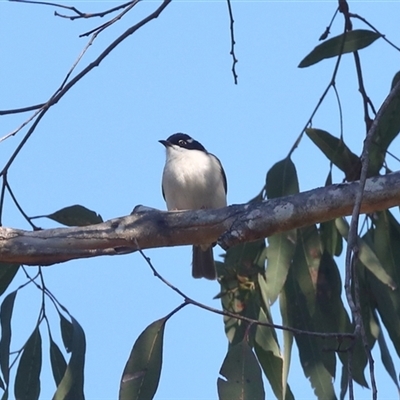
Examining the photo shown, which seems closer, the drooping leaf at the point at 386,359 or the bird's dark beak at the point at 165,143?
the drooping leaf at the point at 386,359

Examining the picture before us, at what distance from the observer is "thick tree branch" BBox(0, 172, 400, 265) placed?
369 cm

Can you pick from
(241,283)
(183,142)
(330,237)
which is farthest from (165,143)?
(330,237)

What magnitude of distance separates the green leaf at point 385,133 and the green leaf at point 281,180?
43cm

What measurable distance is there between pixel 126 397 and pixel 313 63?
2179 mm

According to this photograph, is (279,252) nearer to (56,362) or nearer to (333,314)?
(333,314)

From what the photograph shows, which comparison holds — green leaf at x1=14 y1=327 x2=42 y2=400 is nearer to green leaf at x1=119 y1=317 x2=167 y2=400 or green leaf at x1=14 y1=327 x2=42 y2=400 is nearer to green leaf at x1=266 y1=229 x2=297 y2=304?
green leaf at x1=119 y1=317 x2=167 y2=400

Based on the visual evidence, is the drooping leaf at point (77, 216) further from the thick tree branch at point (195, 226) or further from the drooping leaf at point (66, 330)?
the drooping leaf at point (66, 330)

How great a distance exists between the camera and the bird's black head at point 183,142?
22.7 feet

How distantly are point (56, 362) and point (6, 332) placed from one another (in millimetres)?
429

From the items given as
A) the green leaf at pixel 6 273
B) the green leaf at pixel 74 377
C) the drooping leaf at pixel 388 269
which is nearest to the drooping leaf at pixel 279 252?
the drooping leaf at pixel 388 269

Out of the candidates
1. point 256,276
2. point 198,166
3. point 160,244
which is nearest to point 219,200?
point 198,166

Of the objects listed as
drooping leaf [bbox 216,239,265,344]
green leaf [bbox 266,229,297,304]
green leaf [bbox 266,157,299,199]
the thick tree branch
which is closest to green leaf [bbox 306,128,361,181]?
green leaf [bbox 266,157,299,199]

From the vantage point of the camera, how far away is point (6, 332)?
4.62 metres

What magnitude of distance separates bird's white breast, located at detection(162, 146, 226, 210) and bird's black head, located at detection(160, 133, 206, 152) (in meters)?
0.35
